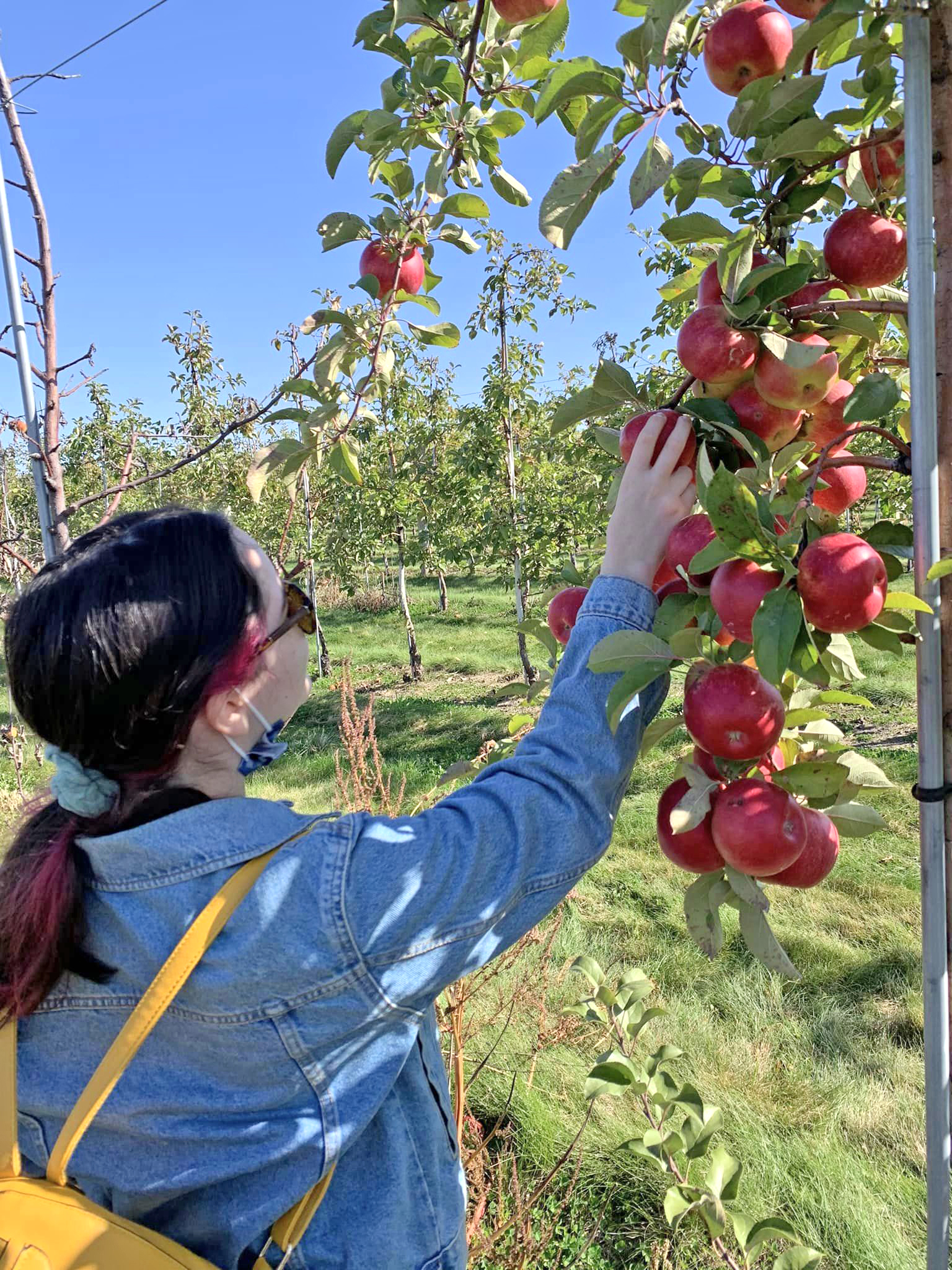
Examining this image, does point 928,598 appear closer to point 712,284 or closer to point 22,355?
point 712,284

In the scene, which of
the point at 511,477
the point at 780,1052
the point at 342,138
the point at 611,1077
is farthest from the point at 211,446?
the point at 511,477

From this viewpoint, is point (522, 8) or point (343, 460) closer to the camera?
point (522, 8)

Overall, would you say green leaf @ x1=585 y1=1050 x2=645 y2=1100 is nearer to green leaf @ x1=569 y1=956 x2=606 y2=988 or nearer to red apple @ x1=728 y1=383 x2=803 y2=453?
green leaf @ x1=569 y1=956 x2=606 y2=988

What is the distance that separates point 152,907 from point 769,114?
0.90m

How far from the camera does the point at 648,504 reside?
2.85 ft

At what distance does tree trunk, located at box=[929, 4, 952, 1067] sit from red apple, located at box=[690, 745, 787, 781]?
0.56 ft

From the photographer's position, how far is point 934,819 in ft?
2.41

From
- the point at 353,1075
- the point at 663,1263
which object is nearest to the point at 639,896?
the point at 663,1263

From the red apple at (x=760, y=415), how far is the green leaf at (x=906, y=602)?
7.6 inches

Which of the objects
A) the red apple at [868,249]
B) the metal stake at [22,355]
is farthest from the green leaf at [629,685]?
the metal stake at [22,355]

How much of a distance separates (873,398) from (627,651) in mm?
301

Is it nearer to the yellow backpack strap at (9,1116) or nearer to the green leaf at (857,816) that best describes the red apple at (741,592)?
A: the green leaf at (857,816)

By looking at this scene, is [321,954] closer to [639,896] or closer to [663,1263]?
[663,1263]

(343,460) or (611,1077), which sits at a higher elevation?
(343,460)
